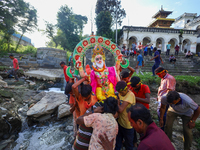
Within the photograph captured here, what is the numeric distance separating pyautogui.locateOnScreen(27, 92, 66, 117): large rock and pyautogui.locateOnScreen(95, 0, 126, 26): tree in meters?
23.2

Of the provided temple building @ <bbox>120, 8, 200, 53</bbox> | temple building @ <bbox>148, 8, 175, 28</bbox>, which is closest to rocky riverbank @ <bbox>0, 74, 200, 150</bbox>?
temple building @ <bbox>120, 8, 200, 53</bbox>

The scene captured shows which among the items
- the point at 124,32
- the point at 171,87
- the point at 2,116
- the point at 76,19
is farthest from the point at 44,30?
the point at 171,87

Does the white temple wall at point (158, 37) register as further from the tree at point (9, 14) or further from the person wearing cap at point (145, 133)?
the person wearing cap at point (145, 133)

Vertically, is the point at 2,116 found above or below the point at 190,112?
below

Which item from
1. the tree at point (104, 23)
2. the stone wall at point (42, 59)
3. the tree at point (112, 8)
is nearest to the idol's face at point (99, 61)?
the stone wall at point (42, 59)

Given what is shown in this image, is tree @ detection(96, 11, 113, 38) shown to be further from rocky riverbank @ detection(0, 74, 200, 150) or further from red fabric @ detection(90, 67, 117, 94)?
red fabric @ detection(90, 67, 117, 94)

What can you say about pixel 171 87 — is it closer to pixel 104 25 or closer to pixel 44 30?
pixel 104 25

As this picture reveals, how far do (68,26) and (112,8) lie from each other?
423 inches

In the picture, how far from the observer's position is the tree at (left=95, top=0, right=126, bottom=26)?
2439 centimetres

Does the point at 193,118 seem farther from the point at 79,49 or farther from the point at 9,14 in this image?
the point at 9,14

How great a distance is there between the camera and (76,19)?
2783 cm

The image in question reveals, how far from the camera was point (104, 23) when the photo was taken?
21734mm

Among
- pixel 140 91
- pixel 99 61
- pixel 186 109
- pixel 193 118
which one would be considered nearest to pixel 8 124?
pixel 99 61

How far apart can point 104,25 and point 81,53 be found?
20527 millimetres
